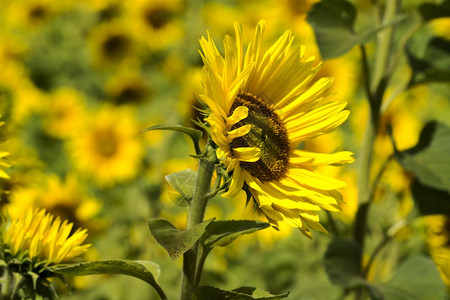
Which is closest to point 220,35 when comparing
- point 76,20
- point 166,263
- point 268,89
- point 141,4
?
point 141,4

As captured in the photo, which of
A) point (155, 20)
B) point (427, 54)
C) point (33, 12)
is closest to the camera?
point (427, 54)

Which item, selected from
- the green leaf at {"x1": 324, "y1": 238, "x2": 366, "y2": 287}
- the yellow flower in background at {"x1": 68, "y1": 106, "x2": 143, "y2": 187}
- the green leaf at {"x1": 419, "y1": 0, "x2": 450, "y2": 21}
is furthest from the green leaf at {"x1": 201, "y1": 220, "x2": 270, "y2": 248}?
the yellow flower in background at {"x1": 68, "y1": 106, "x2": 143, "y2": 187}

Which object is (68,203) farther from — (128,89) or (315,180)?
(128,89)

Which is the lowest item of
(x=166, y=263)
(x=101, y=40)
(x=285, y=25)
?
(x=166, y=263)

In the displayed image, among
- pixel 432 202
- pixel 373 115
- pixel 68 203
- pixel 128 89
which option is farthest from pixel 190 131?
pixel 128 89

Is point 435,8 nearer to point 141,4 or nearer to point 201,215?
point 201,215


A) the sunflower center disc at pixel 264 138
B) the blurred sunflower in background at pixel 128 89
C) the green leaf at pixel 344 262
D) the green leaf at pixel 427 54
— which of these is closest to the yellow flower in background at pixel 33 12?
the blurred sunflower in background at pixel 128 89

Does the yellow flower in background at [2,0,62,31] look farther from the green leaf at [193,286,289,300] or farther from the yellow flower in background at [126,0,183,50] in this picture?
the green leaf at [193,286,289,300]
